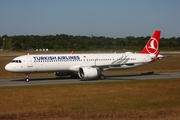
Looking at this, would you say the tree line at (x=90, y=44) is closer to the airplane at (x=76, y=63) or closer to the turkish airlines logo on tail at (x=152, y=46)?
the turkish airlines logo on tail at (x=152, y=46)

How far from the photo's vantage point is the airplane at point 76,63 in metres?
41.8

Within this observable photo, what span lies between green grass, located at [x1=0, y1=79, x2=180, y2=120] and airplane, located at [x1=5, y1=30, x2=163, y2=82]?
29.4ft

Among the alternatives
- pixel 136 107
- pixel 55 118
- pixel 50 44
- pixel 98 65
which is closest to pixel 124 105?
pixel 136 107

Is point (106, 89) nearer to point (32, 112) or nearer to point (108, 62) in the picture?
point (32, 112)

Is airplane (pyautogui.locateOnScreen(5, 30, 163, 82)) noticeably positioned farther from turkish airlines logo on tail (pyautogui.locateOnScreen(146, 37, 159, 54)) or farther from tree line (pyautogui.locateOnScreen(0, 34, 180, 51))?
tree line (pyautogui.locateOnScreen(0, 34, 180, 51))

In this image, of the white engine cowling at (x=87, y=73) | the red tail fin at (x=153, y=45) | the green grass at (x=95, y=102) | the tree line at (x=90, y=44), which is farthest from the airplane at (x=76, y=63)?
the tree line at (x=90, y=44)

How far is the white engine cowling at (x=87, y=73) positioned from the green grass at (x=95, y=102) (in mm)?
7922

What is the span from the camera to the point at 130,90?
31.6 m

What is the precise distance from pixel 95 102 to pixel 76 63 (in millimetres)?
19178

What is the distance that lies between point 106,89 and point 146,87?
13.4 ft

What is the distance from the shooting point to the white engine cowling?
42.2 meters

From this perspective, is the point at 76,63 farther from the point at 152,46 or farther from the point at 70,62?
the point at 152,46

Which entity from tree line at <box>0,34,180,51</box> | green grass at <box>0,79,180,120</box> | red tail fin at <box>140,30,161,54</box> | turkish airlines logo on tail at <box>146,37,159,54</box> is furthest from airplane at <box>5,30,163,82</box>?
tree line at <box>0,34,180,51</box>

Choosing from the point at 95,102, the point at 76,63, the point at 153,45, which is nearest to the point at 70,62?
the point at 76,63
